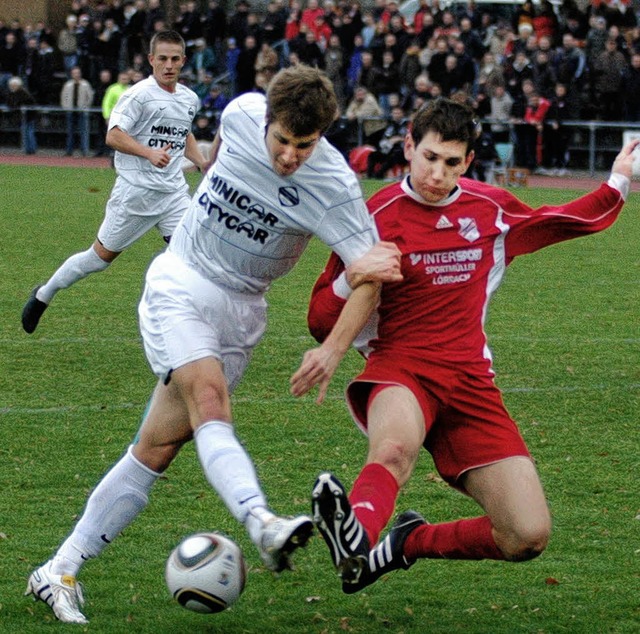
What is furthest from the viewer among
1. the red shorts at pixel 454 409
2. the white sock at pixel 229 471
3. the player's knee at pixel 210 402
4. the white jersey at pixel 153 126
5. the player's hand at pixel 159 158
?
the white jersey at pixel 153 126

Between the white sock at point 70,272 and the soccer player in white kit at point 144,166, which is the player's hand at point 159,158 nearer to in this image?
the soccer player in white kit at point 144,166

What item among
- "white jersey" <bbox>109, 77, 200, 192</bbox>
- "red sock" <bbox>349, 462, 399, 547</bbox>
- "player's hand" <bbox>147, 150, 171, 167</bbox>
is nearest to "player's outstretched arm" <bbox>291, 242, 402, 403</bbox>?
"red sock" <bbox>349, 462, 399, 547</bbox>

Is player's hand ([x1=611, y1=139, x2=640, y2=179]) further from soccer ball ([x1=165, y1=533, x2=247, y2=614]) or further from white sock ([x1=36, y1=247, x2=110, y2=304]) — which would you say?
white sock ([x1=36, y1=247, x2=110, y2=304])

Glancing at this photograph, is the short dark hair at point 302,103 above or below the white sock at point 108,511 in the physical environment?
above

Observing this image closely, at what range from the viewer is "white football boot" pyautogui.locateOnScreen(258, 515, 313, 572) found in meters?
3.86

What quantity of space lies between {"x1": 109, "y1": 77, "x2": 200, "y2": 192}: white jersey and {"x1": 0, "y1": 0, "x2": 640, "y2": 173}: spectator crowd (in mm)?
11764

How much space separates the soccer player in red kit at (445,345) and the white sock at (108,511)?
817 mm

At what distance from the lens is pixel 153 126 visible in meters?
10.7

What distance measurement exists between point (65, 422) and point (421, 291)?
3339mm

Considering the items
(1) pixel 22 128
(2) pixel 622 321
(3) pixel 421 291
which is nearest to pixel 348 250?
(3) pixel 421 291

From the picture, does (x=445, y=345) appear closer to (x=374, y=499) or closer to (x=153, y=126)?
(x=374, y=499)

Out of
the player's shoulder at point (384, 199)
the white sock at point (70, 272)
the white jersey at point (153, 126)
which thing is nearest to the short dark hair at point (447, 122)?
the player's shoulder at point (384, 199)

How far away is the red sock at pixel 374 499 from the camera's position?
4293 millimetres

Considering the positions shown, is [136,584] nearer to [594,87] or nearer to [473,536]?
[473,536]
